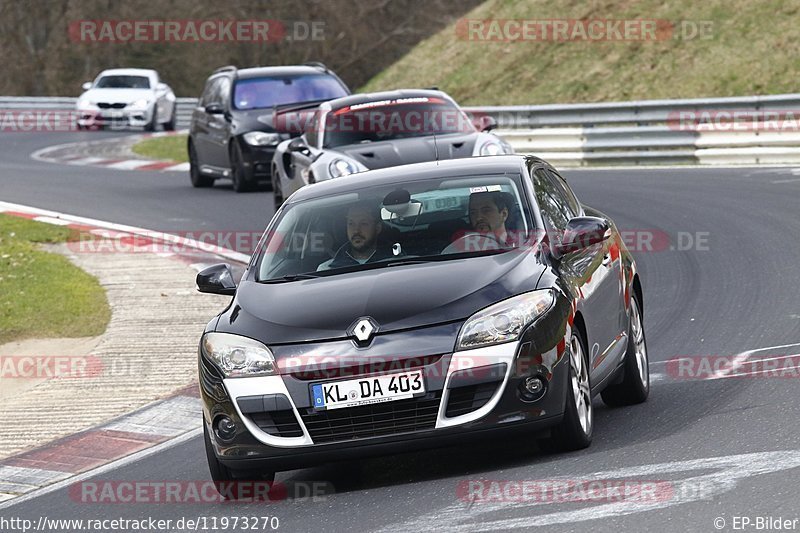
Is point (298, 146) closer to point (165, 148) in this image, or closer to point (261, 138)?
point (261, 138)

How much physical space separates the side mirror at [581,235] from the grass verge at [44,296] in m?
5.66

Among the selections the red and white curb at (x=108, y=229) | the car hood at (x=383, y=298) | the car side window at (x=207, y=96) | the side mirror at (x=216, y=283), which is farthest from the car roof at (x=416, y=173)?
the car side window at (x=207, y=96)

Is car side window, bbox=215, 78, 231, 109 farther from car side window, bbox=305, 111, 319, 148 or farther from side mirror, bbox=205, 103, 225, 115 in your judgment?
car side window, bbox=305, 111, 319, 148

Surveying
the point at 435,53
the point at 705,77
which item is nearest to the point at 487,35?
the point at 435,53

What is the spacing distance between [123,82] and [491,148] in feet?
78.4

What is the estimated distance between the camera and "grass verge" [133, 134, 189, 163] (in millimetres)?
30531

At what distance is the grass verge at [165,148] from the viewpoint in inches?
1202

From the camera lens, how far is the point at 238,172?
74.0 feet

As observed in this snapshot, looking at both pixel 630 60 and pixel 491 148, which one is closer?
pixel 491 148

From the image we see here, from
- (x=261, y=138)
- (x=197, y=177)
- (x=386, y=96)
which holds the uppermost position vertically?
(x=386, y=96)

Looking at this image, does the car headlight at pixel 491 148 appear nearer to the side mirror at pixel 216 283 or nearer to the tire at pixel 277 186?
the tire at pixel 277 186

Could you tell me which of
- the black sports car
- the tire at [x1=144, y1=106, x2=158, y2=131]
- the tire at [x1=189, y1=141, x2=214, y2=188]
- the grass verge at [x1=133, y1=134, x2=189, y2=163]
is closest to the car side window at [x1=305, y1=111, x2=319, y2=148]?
the black sports car

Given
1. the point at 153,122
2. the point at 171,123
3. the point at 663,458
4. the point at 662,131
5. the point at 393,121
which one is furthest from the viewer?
the point at 171,123

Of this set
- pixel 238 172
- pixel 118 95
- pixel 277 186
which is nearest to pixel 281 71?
pixel 238 172
